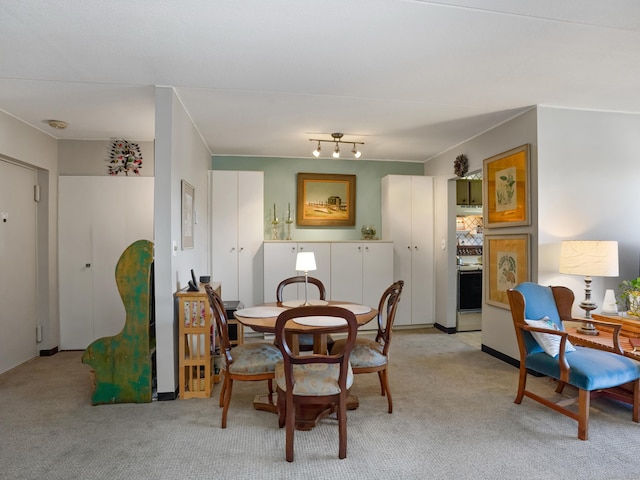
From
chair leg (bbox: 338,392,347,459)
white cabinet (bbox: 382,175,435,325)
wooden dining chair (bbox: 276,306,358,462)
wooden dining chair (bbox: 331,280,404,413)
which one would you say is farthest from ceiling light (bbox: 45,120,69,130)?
white cabinet (bbox: 382,175,435,325)

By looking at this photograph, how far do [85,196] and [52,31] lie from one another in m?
2.58

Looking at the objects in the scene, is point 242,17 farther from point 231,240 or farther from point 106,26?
point 231,240

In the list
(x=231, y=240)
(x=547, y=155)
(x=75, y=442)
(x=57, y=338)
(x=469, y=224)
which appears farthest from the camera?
(x=469, y=224)

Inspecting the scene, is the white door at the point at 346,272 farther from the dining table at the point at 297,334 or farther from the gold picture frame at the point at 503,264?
the dining table at the point at 297,334

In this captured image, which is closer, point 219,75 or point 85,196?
point 219,75

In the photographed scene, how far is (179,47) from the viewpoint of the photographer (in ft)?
7.90

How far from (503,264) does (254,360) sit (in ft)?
9.02

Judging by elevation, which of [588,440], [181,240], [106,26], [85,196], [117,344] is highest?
[106,26]

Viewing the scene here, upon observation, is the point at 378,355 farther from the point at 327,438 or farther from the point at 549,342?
the point at 549,342

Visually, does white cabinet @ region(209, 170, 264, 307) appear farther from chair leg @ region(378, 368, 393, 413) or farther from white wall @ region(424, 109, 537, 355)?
chair leg @ region(378, 368, 393, 413)

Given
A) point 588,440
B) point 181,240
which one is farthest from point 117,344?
point 588,440

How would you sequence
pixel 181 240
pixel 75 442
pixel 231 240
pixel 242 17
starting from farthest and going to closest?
pixel 231 240 < pixel 181 240 < pixel 75 442 < pixel 242 17

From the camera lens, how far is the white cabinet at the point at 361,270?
5199mm

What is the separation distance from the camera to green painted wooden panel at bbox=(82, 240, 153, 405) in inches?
114
